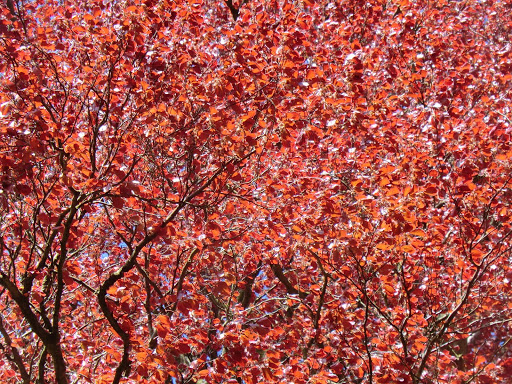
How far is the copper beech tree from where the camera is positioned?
6023mm

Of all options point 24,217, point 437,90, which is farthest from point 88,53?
point 437,90

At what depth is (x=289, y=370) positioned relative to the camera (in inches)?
269

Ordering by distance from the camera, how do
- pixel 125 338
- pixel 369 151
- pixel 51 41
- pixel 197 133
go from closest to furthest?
1. pixel 125 338
2. pixel 197 133
3. pixel 51 41
4. pixel 369 151

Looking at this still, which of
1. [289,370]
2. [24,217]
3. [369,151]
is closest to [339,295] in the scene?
[289,370]

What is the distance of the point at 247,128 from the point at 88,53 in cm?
260

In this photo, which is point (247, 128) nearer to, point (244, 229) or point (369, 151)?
point (244, 229)

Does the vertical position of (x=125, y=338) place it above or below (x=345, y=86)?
below

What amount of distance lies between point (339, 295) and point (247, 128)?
9.11ft

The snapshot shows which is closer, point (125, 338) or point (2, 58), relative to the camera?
point (125, 338)

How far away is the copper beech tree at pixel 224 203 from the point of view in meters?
6.02

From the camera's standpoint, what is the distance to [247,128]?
6.80m

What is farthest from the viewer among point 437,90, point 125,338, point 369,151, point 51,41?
point 437,90

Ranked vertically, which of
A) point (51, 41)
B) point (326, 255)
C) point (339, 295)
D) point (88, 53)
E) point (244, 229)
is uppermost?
point (51, 41)

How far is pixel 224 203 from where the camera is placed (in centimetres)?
772
